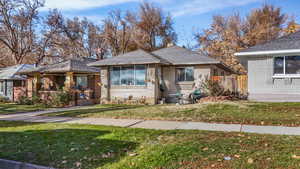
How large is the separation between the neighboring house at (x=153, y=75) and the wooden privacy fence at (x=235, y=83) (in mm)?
1508

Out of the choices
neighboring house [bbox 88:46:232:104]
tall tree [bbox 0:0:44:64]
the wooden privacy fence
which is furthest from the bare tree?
the wooden privacy fence

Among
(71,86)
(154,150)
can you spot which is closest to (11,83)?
(71,86)

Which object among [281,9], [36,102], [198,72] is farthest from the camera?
[281,9]

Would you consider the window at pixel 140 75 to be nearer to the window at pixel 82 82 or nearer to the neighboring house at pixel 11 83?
the window at pixel 82 82

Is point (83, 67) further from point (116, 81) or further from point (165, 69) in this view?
point (165, 69)

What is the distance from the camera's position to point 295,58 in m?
11.7

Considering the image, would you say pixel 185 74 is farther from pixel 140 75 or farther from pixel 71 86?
pixel 71 86

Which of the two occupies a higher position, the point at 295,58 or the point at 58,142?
the point at 295,58

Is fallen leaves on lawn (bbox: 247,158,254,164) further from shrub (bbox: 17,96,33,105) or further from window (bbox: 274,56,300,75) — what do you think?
shrub (bbox: 17,96,33,105)

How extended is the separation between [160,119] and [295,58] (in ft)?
27.7

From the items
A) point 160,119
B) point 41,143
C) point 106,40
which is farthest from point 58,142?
point 106,40

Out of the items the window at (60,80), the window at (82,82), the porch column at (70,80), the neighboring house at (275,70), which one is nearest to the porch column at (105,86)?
the porch column at (70,80)

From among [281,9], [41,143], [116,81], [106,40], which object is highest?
[281,9]

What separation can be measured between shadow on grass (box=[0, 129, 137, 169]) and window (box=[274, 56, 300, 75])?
10.4 meters
